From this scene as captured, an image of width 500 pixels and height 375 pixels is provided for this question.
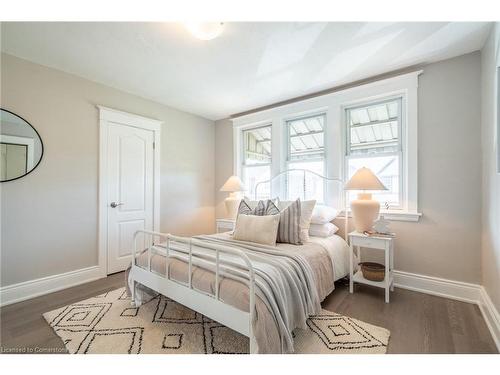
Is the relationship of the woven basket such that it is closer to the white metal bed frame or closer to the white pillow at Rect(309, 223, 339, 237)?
the white pillow at Rect(309, 223, 339, 237)

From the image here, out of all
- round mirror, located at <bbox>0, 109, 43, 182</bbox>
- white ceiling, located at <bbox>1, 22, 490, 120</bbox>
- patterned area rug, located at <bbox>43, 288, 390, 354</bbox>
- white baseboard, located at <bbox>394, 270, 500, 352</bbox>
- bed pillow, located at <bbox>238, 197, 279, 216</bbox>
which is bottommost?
patterned area rug, located at <bbox>43, 288, 390, 354</bbox>

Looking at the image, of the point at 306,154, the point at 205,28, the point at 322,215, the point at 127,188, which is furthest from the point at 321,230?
the point at 127,188

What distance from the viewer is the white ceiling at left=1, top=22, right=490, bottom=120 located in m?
1.91

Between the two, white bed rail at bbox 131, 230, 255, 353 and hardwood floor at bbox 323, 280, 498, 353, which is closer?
white bed rail at bbox 131, 230, 255, 353

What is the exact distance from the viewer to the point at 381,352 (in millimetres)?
1486

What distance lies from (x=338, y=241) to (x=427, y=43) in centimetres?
210

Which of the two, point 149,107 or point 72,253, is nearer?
point 72,253

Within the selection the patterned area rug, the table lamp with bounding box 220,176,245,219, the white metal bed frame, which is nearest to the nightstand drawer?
the patterned area rug

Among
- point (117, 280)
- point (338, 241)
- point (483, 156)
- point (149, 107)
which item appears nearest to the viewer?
point (483, 156)

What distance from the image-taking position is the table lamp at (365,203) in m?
2.35

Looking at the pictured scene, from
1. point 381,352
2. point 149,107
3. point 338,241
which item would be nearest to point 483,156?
point 338,241

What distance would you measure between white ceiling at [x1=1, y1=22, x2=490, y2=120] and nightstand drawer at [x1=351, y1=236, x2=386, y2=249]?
1.83m

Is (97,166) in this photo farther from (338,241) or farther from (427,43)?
(427,43)
